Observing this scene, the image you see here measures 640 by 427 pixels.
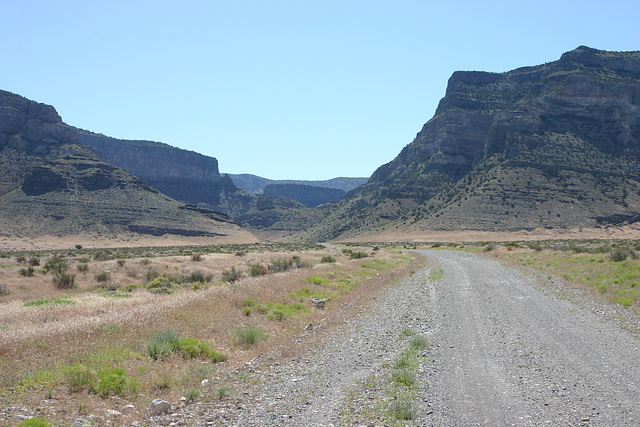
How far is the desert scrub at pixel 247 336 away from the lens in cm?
1097

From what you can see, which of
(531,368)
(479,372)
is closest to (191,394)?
(479,372)

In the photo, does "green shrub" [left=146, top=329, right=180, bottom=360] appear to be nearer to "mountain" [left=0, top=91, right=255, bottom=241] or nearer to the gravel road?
the gravel road

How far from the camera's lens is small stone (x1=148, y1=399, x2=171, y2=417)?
21.2 feet

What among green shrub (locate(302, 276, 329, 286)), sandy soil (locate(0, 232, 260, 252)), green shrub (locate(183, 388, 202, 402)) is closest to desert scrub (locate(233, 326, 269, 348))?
green shrub (locate(183, 388, 202, 402))

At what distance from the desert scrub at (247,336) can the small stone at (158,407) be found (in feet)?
13.7

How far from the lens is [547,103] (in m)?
113

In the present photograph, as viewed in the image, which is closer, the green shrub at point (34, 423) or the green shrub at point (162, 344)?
the green shrub at point (34, 423)

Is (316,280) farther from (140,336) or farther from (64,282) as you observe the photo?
(64,282)

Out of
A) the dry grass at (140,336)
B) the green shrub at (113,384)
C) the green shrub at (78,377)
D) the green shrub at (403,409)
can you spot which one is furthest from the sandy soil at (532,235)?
the green shrub at (78,377)

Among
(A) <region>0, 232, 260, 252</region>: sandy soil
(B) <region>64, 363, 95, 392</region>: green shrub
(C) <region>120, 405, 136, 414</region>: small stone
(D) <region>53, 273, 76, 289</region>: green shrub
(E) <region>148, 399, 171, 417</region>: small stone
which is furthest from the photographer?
(A) <region>0, 232, 260, 252</region>: sandy soil

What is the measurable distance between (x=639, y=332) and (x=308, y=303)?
10.4 m

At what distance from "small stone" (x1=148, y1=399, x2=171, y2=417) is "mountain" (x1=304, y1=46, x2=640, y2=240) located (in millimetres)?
92211

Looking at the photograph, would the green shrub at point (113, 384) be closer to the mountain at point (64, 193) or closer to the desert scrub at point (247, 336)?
the desert scrub at point (247, 336)

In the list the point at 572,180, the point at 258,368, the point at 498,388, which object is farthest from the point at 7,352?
the point at 572,180
